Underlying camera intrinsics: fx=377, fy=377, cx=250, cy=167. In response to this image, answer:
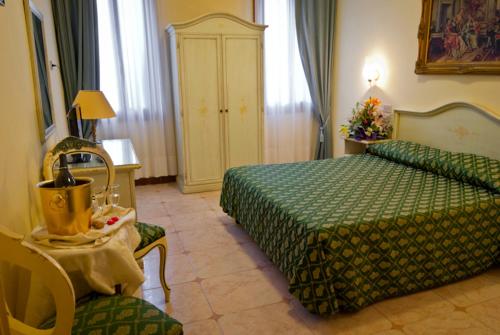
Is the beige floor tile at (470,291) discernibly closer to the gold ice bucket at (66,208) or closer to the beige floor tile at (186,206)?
the gold ice bucket at (66,208)

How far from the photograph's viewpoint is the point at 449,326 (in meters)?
2.07

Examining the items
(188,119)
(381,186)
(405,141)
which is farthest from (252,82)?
(381,186)

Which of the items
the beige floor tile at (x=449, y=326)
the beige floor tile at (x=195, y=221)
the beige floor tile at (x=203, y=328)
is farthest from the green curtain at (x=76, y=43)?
the beige floor tile at (x=449, y=326)

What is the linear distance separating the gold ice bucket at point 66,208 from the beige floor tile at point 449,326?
1.75 meters

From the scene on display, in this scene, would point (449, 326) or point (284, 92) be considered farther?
point (284, 92)

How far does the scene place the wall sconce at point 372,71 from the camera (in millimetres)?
4336

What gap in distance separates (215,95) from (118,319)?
3.36 meters

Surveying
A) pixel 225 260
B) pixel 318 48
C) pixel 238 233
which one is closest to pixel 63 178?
pixel 225 260

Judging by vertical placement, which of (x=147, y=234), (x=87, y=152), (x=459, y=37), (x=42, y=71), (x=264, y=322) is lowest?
(x=264, y=322)

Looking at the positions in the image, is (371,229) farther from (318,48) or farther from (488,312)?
(318,48)

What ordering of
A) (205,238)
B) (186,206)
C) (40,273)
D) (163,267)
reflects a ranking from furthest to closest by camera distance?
(186,206)
(205,238)
(163,267)
(40,273)

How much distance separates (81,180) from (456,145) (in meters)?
3.14

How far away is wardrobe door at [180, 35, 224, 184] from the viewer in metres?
4.24

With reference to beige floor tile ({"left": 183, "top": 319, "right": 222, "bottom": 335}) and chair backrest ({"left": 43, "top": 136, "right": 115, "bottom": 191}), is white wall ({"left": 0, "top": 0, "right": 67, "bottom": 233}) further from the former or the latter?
beige floor tile ({"left": 183, "top": 319, "right": 222, "bottom": 335})
